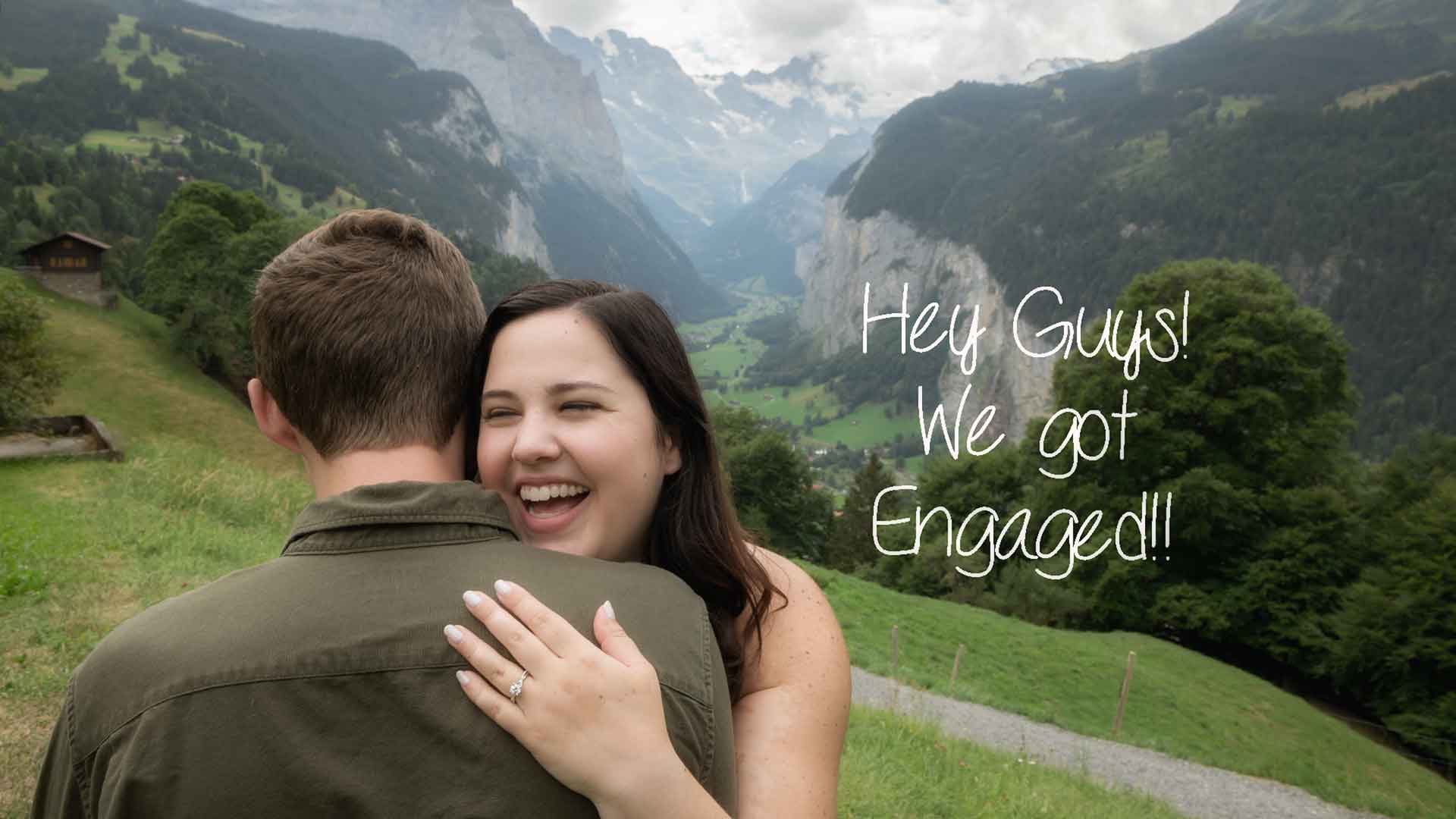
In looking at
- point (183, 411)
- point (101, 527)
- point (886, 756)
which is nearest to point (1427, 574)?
point (886, 756)

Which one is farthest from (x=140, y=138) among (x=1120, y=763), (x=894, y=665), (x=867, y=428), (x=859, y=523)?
(x=1120, y=763)

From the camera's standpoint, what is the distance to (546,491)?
239cm

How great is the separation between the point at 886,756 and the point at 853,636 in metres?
11.2

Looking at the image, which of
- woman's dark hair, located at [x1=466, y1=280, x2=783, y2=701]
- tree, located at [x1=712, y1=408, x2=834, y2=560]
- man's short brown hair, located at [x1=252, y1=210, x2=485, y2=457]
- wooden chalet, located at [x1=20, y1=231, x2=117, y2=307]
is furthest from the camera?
tree, located at [x1=712, y1=408, x2=834, y2=560]

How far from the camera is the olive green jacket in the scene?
1.48 meters

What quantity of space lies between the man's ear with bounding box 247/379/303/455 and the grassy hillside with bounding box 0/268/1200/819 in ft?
18.9

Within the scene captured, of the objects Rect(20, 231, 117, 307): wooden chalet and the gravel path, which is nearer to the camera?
the gravel path

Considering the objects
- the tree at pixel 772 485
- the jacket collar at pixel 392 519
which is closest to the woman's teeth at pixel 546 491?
the jacket collar at pixel 392 519

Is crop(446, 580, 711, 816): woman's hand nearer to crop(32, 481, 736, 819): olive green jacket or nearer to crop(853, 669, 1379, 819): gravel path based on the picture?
crop(32, 481, 736, 819): olive green jacket

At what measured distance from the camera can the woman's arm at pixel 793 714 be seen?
2223 millimetres

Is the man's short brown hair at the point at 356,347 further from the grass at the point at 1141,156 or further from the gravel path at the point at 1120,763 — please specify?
the grass at the point at 1141,156

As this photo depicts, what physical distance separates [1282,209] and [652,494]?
158 meters

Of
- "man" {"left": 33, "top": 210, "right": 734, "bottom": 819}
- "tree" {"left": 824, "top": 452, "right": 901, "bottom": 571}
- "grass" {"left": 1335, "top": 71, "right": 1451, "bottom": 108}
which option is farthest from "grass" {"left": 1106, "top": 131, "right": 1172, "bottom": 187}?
"man" {"left": 33, "top": 210, "right": 734, "bottom": 819}

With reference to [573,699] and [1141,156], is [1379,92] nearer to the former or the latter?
[1141,156]
